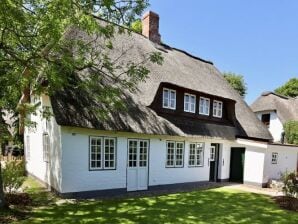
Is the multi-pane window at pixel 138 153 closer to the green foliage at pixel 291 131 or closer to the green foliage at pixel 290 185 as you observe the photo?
the green foliage at pixel 290 185

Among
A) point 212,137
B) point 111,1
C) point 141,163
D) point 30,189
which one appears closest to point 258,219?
point 141,163

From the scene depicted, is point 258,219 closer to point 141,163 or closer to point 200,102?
point 141,163

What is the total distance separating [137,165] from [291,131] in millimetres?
22872

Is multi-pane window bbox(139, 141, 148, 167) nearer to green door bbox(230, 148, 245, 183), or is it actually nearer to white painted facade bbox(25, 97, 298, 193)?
white painted facade bbox(25, 97, 298, 193)

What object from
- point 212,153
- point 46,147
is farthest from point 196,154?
point 46,147

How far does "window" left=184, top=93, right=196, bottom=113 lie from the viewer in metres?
16.9

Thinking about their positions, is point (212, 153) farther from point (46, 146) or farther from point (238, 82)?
point (238, 82)

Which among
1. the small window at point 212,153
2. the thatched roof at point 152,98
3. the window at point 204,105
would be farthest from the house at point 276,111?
the window at point 204,105

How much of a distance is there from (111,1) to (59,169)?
22.6ft

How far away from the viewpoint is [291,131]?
100 ft

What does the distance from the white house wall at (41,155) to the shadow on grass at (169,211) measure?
1958 mm

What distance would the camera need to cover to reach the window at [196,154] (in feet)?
53.7

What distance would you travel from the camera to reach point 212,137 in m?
16.7

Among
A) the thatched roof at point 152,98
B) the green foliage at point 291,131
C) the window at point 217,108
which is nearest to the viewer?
the thatched roof at point 152,98
